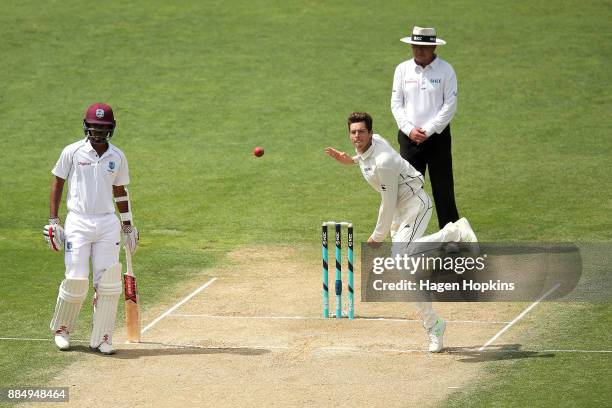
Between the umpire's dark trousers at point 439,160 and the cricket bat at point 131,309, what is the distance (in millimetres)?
3866

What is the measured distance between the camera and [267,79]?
2011cm

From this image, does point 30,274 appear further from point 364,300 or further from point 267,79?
point 267,79

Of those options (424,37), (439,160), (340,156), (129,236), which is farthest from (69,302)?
(424,37)

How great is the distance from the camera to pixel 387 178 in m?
9.89

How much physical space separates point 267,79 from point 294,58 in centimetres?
93

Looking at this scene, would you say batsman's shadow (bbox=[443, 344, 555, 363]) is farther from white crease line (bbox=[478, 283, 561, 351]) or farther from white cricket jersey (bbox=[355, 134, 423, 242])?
white cricket jersey (bbox=[355, 134, 423, 242])

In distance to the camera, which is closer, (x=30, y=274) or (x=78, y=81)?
(x=30, y=274)

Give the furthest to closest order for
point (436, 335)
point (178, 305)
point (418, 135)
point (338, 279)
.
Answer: point (418, 135)
point (178, 305)
point (338, 279)
point (436, 335)

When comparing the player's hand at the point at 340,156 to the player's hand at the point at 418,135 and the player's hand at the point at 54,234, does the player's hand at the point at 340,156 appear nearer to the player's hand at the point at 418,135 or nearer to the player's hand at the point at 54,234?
the player's hand at the point at 418,135

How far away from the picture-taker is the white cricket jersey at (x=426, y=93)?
1264 centimetres

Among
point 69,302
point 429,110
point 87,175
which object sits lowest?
point 69,302

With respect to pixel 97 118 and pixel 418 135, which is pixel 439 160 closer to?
pixel 418 135

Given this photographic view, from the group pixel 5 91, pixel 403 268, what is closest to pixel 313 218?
pixel 403 268

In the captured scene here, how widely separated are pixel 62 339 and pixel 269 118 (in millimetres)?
9270
